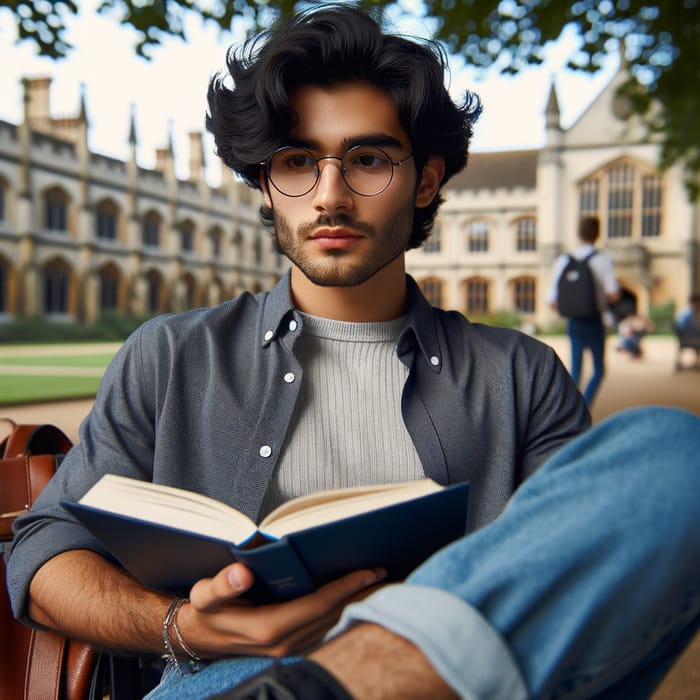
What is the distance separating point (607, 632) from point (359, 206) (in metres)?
0.86

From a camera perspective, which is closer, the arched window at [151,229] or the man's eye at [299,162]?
the man's eye at [299,162]

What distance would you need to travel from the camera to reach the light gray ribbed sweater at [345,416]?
1.33m

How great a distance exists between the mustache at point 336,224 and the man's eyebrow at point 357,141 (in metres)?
0.13

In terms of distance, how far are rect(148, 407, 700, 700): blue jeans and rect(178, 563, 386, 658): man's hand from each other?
0.55ft

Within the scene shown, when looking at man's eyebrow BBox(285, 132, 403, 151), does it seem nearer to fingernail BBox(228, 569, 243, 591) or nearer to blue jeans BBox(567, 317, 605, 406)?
fingernail BBox(228, 569, 243, 591)

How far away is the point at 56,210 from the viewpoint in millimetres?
20391

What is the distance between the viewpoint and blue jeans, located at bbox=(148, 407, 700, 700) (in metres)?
0.74

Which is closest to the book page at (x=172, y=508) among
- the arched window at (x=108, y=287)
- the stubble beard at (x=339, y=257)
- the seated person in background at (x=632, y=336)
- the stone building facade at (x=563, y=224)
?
the stubble beard at (x=339, y=257)

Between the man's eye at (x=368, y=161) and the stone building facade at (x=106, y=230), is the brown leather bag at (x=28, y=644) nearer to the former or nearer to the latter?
the man's eye at (x=368, y=161)

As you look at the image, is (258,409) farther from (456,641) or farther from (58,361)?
(58,361)

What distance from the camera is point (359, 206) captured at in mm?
1379

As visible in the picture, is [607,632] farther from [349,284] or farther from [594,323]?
[594,323]

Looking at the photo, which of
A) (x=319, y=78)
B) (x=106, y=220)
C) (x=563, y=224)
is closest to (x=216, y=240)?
(x=106, y=220)

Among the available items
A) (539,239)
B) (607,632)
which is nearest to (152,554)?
(607,632)
